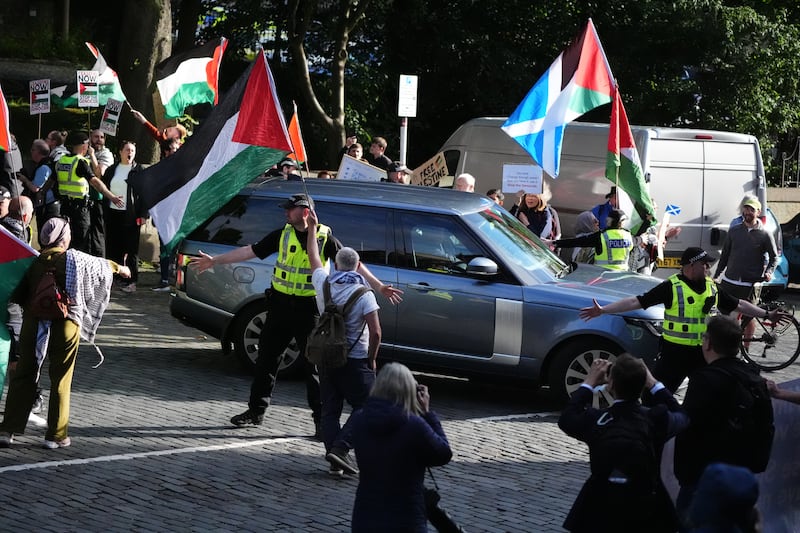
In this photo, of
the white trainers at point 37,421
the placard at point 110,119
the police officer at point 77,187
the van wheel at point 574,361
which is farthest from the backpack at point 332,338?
the placard at point 110,119

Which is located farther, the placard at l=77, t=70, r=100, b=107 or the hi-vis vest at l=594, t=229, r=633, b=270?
the placard at l=77, t=70, r=100, b=107

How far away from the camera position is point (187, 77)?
14.0 metres

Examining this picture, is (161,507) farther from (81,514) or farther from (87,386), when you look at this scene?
(87,386)

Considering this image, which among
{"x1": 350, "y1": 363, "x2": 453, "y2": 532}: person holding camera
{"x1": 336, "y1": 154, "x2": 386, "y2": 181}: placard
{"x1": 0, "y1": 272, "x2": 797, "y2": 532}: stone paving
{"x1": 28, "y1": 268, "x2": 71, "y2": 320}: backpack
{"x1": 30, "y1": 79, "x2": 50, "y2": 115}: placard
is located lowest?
{"x1": 0, "y1": 272, "x2": 797, "y2": 532}: stone paving

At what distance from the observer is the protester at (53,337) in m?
8.59

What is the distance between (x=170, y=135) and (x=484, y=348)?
252 inches

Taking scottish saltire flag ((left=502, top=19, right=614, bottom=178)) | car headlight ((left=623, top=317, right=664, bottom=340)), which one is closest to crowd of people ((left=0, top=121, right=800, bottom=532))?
car headlight ((left=623, top=317, right=664, bottom=340))

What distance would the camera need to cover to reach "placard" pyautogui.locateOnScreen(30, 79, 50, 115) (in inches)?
645

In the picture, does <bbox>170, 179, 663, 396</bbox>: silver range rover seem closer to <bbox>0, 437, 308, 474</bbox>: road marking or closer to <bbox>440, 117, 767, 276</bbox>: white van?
Result: <bbox>0, 437, 308, 474</bbox>: road marking

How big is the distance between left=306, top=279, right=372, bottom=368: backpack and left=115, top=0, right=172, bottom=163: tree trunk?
41.7 feet

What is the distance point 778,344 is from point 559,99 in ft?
11.5

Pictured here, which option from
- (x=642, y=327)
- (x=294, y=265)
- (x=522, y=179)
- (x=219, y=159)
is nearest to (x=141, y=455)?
(x=294, y=265)

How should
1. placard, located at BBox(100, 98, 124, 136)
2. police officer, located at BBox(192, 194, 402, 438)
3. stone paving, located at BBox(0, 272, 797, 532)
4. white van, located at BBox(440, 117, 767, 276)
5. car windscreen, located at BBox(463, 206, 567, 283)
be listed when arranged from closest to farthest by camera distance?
stone paving, located at BBox(0, 272, 797, 532), police officer, located at BBox(192, 194, 402, 438), car windscreen, located at BBox(463, 206, 567, 283), placard, located at BBox(100, 98, 124, 136), white van, located at BBox(440, 117, 767, 276)

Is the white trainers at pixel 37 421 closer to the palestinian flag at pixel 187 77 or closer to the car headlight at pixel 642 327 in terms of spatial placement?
the car headlight at pixel 642 327
